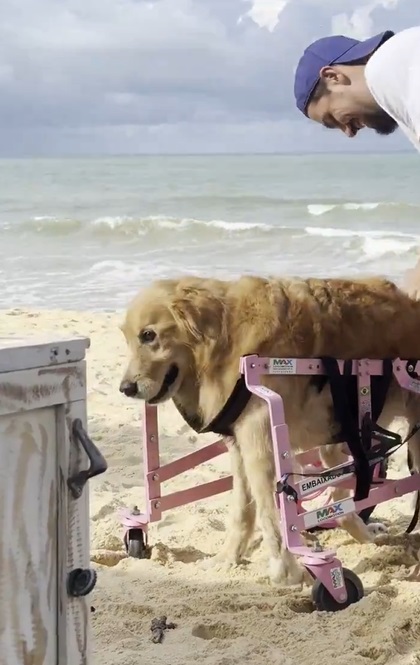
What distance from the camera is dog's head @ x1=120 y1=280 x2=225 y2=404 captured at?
11.7 feet

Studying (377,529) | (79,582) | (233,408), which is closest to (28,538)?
(79,582)

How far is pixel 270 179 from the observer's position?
3002 centimetres

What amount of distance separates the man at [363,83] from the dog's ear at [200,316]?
861 millimetres

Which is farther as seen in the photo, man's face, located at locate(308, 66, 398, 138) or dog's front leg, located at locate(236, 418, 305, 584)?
dog's front leg, located at locate(236, 418, 305, 584)

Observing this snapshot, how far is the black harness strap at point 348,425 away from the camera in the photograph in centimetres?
338

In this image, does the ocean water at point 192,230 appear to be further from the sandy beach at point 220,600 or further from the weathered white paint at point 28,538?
the weathered white paint at point 28,538

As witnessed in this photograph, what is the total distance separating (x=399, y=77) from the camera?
2.54m

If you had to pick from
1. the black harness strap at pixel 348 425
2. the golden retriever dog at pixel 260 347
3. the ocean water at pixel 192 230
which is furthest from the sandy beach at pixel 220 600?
the ocean water at pixel 192 230

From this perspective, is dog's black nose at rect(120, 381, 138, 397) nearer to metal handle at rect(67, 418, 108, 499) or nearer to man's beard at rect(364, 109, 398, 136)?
man's beard at rect(364, 109, 398, 136)

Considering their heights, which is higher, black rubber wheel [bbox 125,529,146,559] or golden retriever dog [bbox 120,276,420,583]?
golden retriever dog [bbox 120,276,420,583]

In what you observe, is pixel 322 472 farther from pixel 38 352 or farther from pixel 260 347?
pixel 38 352

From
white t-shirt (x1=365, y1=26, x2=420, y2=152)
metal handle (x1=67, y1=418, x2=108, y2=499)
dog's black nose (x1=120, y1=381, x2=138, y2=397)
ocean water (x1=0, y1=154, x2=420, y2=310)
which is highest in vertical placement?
ocean water (x1=0, y1=154, x2=420, y2=310)

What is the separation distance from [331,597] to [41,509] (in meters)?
1.64

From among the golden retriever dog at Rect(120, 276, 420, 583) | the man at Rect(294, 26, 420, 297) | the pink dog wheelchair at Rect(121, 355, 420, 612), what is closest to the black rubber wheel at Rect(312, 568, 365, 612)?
the pink dog wheelchair at Rect(121, 355, 420, 612)
